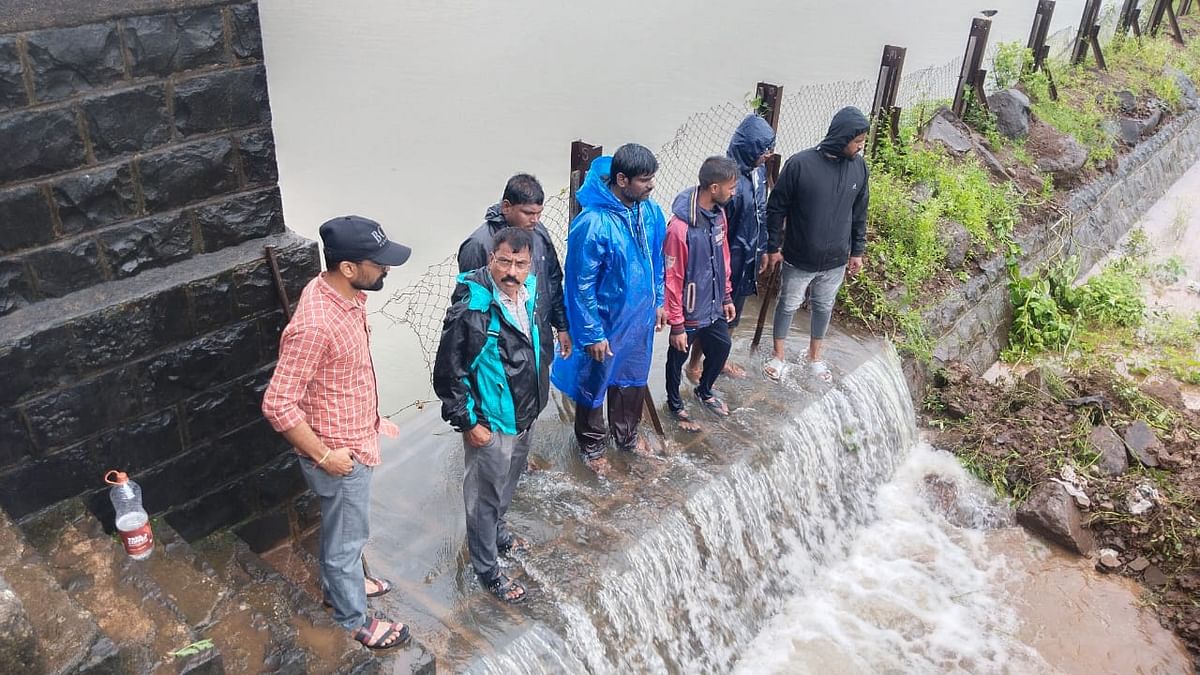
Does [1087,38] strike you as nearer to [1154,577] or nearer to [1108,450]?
[1108,450]

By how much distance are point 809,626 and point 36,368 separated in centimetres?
396

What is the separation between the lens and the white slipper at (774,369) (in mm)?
5879

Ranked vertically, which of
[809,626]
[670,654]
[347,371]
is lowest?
[809,626]

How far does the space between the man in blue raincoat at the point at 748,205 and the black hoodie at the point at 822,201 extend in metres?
0.17

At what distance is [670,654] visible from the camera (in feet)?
13.9

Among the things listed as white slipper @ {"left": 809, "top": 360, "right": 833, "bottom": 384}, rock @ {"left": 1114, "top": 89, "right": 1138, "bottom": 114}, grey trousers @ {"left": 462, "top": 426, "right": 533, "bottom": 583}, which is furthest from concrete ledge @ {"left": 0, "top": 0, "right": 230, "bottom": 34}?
rock @ {"left": 1114, "top": 89, "right": 1138, "bottom": 114}

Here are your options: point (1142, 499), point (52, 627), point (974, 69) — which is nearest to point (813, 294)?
point (1142, 499)

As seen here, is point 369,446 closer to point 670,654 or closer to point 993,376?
point 670,654

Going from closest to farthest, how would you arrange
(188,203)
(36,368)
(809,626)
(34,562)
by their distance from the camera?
(34,562)
(36,368)
(188,203)
(809,626)

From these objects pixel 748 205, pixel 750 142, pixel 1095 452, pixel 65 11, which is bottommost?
pixel 1095 452

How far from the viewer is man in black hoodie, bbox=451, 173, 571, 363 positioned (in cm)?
367

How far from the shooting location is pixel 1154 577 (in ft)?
17.5

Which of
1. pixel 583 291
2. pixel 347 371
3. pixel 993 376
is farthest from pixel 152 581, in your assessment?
pixel 993 376

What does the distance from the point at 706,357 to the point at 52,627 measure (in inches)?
145
